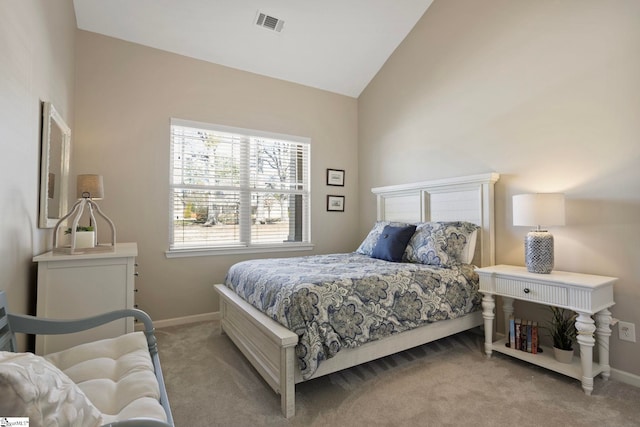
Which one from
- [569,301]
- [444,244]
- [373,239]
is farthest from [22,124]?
[569,301]

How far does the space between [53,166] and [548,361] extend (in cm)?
383

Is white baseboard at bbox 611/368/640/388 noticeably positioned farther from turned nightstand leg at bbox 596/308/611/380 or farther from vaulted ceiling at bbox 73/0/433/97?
vaulted ceiling at bbox 73/0/433/97

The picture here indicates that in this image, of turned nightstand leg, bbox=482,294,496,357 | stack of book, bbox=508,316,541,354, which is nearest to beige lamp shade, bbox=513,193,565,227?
turned nightstand leg, bbox=482,294,496,357

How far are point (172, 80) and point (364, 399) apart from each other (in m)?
3.49

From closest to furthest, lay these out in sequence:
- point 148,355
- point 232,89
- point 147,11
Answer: point 148,355 < point 147,11 < point 232,89

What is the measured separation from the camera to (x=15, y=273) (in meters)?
1.69

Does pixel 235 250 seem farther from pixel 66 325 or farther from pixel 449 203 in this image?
pixel 449 203

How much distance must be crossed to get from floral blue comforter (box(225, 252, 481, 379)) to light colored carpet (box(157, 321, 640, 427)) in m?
0.32

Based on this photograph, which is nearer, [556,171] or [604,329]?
[604,329]

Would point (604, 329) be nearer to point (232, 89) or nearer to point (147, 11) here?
point (232, 89)

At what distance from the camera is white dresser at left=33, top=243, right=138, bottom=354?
187 cm

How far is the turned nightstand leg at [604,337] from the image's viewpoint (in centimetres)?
216

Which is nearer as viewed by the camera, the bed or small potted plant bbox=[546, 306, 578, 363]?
the bed

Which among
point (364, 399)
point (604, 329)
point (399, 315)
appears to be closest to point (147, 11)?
point (399, 315)
